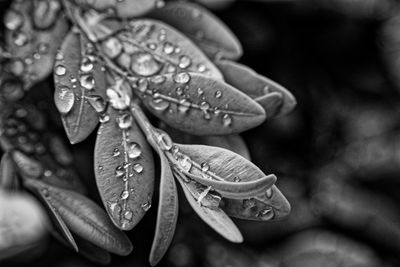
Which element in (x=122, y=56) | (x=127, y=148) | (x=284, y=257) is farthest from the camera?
(x=284, y=257)

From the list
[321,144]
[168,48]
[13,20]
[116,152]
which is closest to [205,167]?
[116,152]

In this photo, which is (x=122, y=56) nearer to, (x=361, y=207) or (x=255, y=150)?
(x=255, y=150)

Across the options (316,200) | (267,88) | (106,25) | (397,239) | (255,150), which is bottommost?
(397,239)

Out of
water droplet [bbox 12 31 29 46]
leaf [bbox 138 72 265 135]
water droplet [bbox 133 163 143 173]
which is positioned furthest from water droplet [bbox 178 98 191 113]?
water droplet [bbox 12 31 29 46]

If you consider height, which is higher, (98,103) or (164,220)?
(98,103)

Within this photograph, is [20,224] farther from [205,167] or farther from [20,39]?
[205,167]

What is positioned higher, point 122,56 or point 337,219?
point 122,56

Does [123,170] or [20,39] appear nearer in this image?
[123,170]

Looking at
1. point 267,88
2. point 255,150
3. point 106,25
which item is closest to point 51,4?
point 106,25
